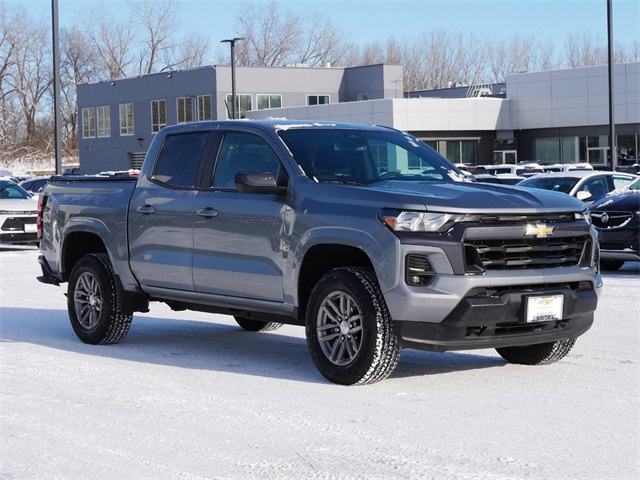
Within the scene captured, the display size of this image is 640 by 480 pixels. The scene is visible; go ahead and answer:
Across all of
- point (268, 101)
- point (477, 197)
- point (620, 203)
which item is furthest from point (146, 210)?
point (268, 101)

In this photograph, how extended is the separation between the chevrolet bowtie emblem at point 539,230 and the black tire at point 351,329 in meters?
1.10

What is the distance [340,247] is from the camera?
8.11 m

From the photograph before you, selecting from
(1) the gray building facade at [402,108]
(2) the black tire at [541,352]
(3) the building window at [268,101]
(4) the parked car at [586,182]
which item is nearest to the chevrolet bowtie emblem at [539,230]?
(2) the black tire at [541,352]

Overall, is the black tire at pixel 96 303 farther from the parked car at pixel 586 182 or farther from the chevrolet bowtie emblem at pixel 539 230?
the parked car at pixel 586 182

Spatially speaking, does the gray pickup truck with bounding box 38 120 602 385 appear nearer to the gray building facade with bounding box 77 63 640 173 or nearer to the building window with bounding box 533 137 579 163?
the gray building facade with bounding box 77 63 640 173

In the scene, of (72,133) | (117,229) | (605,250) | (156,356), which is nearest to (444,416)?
(156,356)

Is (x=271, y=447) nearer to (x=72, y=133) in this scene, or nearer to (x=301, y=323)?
(x=301, y=323)

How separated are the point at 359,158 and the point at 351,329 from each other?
5.17 ft

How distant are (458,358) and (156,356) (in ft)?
8.29

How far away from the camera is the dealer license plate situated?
25.3 ft

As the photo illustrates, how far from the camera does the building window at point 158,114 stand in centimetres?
8350

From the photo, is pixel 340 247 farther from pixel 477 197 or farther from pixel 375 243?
pixel 477 197

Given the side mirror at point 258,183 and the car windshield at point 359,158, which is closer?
the side mirror at point 258,183

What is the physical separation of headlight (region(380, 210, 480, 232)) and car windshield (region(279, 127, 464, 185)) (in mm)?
917
